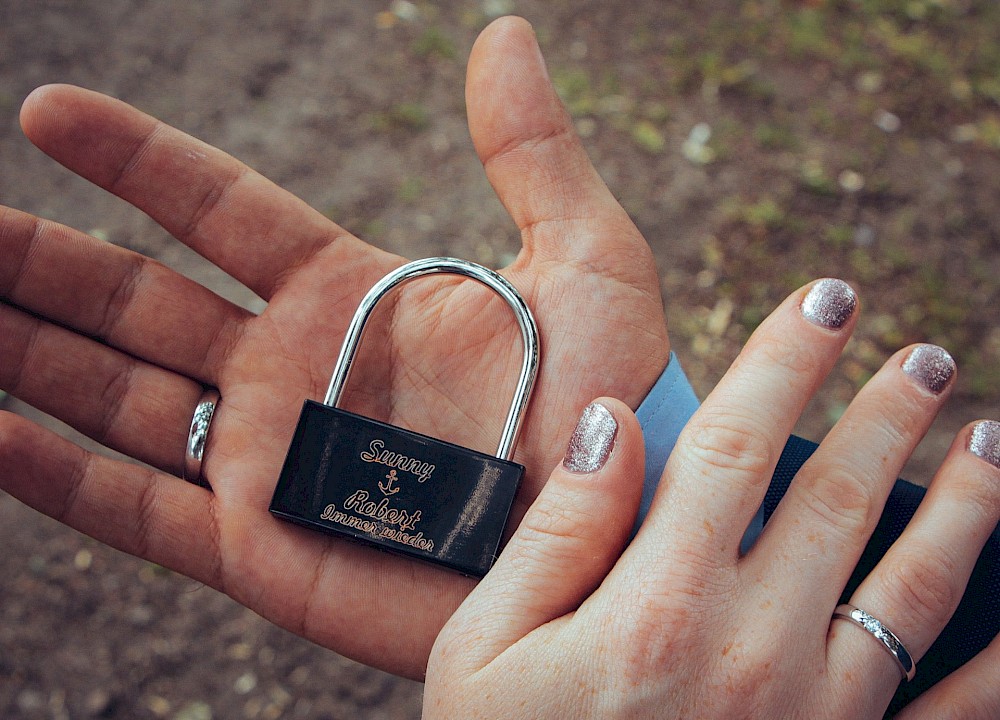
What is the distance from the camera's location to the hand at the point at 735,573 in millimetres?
1524

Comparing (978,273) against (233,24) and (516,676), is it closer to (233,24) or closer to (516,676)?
(516,676)

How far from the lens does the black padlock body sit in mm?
1837

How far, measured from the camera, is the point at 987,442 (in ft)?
5.94

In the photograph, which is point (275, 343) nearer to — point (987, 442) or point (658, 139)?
point (987, 442)

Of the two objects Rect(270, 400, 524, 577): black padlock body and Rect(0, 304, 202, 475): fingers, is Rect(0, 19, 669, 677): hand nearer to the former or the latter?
Rect(0, 304, 202, 475): fingers

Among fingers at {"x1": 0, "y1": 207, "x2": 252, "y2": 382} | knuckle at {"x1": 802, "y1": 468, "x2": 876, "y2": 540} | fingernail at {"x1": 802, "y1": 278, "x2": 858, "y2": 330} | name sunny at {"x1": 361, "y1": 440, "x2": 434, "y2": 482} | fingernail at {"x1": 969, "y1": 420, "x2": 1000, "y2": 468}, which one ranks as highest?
fingers at {"x1": 0, "y1": 207, "x2": 252, "y2": 382}

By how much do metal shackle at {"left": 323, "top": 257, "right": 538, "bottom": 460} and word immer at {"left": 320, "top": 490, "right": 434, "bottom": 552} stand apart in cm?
23

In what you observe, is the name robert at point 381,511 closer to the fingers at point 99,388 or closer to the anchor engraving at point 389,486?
the anchor engraving at point 389,486

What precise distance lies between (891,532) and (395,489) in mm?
1116

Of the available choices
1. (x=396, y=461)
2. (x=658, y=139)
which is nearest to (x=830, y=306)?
(x=396, y=461)

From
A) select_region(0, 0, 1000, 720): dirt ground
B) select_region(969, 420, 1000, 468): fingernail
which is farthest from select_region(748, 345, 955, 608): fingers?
select_region(0, 0, 1000, 720): dirt ground

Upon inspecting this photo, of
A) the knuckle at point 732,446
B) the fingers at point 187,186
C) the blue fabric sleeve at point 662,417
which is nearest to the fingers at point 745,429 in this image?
the knuckle at point 732,446

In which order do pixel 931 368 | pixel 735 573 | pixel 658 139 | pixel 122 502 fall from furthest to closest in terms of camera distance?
pixel 658 139 < pixel 122 502 < pixel 931 368 < pixel 735 573

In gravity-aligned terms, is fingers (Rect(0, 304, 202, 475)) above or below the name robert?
above
